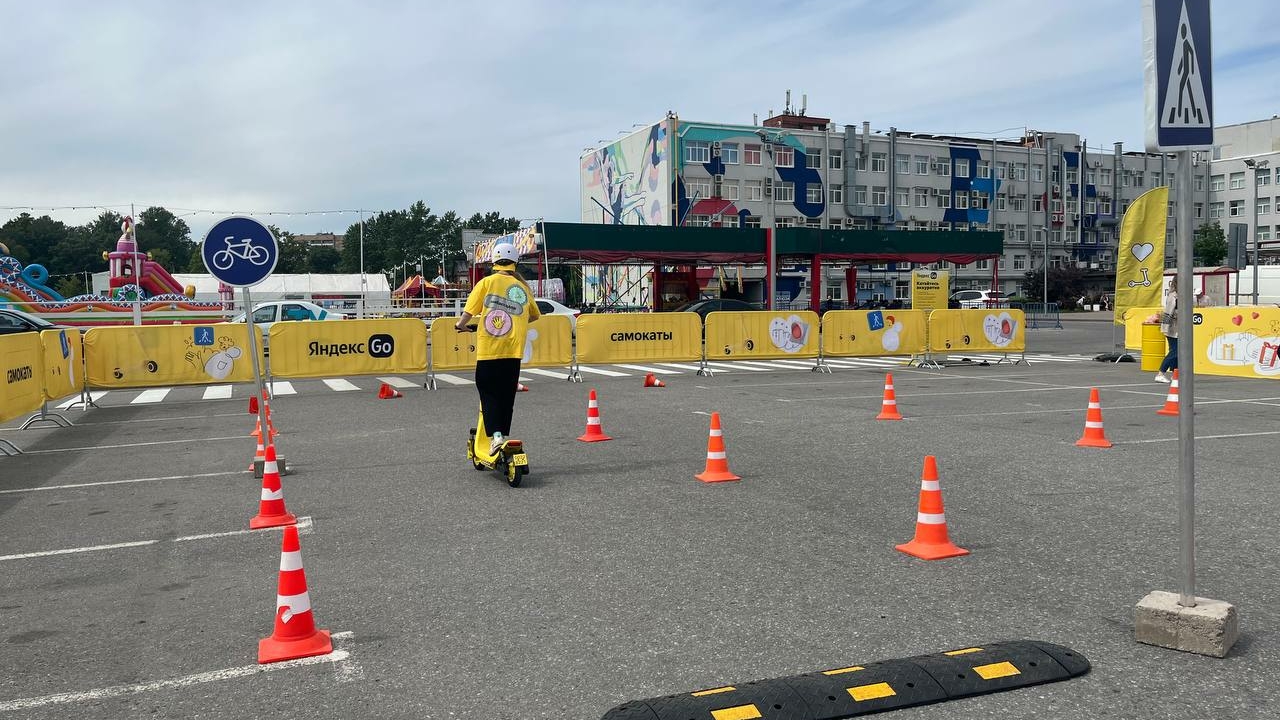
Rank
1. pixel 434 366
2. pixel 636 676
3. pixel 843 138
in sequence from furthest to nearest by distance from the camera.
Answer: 1. pixel 843 138
2. pixel 434 366
3. pixel 636 676

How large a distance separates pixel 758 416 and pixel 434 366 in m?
8.21

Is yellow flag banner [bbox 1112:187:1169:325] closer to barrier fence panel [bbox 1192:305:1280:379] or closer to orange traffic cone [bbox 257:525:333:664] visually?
barrier fence panel [bbox 1192:305:1280:379]

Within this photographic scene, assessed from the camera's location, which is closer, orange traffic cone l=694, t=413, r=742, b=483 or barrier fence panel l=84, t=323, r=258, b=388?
orange traffic cone l=694, t=413, r=742, b=483

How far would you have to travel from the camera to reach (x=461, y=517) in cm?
714

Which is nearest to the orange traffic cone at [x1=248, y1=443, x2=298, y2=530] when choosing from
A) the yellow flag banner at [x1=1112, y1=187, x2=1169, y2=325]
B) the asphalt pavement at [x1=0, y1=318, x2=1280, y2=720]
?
the asphalt pavement at [x1=0, y1=318, x2=1280, y2=720]

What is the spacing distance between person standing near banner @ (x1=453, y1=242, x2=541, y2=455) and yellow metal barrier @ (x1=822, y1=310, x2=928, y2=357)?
1455 cm

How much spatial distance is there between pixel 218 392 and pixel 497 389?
12.5 meters

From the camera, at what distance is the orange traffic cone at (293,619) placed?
4.30m

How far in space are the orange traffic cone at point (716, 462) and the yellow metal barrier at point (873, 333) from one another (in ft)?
46.9

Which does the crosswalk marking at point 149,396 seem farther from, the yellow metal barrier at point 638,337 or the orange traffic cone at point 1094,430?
the orange traffic cone at point 1094,430

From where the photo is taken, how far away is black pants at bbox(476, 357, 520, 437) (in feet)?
28.2

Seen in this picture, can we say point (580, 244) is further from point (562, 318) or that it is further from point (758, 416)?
point (758, 416)

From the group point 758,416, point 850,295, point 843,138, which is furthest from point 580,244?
point 843,138

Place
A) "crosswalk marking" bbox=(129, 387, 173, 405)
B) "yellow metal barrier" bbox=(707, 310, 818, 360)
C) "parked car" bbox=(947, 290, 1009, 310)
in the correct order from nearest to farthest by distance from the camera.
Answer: "crosswalk marking" bbox=(129, 387, 173, 405) < "yellow metal barrier" bbox=(707, 310, 818, 360) < "parked car" bbox=(947, 290, 1009, 310)
